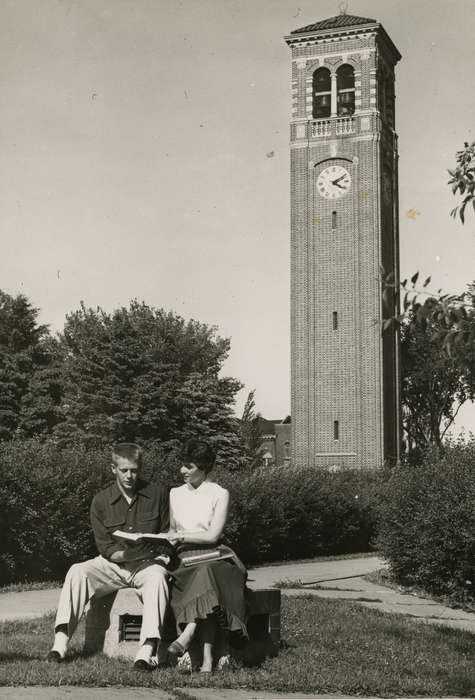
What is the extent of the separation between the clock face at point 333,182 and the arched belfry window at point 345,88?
3301 millimetres

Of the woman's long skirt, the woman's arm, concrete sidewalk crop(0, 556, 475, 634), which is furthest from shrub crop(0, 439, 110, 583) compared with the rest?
the woman's long skirt

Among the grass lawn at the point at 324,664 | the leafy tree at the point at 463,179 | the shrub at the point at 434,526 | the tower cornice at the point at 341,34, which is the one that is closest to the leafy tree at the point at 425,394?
the tower cornice at the point at 341,34

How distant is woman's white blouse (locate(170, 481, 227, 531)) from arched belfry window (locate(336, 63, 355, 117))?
47694 millimetres

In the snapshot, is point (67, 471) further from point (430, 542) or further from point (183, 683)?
point (183, 683)

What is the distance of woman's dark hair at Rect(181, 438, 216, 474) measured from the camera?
802 centimetres

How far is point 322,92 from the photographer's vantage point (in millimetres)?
54219

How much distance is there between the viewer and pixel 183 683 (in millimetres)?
6910

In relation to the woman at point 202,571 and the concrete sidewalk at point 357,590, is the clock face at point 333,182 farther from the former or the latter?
the woman at point 202,571

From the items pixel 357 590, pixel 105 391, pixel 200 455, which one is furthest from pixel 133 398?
pixel 200 455

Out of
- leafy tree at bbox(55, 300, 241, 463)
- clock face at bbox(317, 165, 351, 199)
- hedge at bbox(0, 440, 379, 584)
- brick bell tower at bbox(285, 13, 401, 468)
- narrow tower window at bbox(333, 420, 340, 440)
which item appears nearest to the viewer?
hedge at bbox(0, 440, 379, 584)

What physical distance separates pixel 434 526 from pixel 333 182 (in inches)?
1575

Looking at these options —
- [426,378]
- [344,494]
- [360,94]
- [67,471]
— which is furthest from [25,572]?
[426,378]

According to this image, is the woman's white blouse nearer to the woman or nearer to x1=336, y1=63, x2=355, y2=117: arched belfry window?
the woman

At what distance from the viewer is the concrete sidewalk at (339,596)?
11672 millimetres
